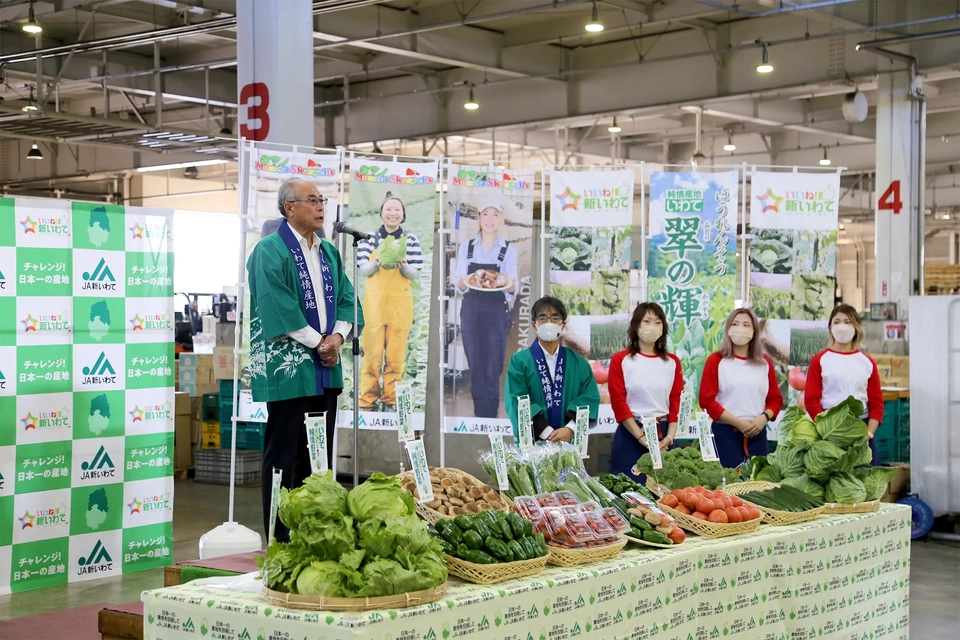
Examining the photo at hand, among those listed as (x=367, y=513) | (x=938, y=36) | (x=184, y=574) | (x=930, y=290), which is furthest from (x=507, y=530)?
(x=930, y=290)

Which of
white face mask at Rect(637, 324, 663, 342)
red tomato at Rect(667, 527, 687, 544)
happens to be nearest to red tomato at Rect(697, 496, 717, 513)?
red tomato at Rect(667, 527, 687, 544)

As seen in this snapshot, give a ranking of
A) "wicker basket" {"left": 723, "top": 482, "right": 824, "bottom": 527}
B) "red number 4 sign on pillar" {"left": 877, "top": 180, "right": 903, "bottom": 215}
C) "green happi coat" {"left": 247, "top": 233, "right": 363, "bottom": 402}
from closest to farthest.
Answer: "wicker basket" {"left": 723, "top": 482, "right": 824, "bottom": 527} → "green happi coat" {"left": 247, "top": 233, "right": 363, "bottom": 402} → "red number 4 sign on pillar" {"left": 877, "top": 180, "right": 903, "bottom": 215}

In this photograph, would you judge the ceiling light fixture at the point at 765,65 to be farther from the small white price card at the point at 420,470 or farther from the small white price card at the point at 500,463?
the small white price card at the point at 420,470

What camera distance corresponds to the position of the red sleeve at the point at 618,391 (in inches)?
213

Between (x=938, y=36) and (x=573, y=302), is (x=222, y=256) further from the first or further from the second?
(x=573, y=302)

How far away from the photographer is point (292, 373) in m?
4.80

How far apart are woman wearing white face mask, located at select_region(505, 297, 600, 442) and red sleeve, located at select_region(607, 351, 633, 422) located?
0.13 meters

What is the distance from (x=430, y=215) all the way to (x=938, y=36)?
6.68 metres

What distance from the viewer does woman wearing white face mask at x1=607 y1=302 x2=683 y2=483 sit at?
5453mm

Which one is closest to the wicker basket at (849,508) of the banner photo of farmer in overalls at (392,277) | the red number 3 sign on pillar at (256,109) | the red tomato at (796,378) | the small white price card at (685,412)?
the small white price card at (685,412)

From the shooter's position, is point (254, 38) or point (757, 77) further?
point (757, 77)

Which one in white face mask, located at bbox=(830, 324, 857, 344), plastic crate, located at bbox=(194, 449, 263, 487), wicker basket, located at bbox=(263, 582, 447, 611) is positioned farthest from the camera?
plastic crate, located at bbox=(194, 449, 263, 487)

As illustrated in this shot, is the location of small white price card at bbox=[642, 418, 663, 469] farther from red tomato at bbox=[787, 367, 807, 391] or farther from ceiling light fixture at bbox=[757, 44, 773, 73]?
ceiling light fixture at bbox=[757, 44, 773, 73]

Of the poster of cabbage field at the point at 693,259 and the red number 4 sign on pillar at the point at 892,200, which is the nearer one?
the poster of cabbage field at the point at 693,259
